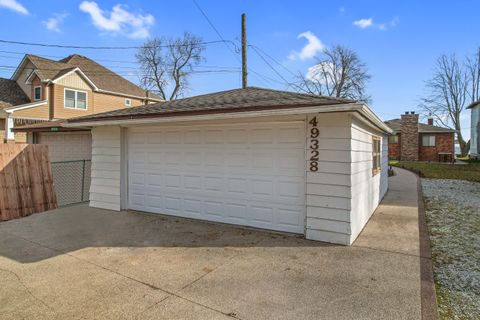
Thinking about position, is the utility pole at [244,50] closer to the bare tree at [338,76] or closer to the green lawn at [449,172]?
the green lawn at [449,172]

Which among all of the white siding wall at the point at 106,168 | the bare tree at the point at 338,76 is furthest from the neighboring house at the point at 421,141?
the white siding wall at the point at 106,168

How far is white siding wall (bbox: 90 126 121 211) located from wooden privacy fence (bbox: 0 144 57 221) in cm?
114

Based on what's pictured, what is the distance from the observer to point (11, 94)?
19203 millimetres

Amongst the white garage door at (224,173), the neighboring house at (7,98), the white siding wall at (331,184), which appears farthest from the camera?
the neighboring house at (7,98)

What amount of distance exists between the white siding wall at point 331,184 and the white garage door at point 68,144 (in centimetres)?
800

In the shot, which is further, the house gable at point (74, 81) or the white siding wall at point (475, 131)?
the white siding wall at point (475, 131)

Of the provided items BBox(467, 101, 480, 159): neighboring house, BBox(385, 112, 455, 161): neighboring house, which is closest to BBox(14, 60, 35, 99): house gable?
BBox(385, 112, 455, 161): neighboring house

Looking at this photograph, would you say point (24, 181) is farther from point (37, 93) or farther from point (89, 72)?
point (89, 72)

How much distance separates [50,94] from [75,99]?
1.46 meters

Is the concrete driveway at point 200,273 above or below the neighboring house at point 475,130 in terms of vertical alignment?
below

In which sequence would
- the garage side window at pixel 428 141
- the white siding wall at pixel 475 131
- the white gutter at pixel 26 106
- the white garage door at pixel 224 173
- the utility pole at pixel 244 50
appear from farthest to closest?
the garage side window at pixel 428 141 < the white siding wall at pixel 475 131 < the white gutter at pixel 26 106 < the utility pole at pixel 244 50 < the white garage door at pixel 224 173

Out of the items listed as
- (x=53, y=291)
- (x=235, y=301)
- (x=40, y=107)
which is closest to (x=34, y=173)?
(x=53, y=291)

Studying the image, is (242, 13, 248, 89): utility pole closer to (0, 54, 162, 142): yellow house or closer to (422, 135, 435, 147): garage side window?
(0, 54, 162, 142): yellow house

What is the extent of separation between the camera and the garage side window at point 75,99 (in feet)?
62.5
